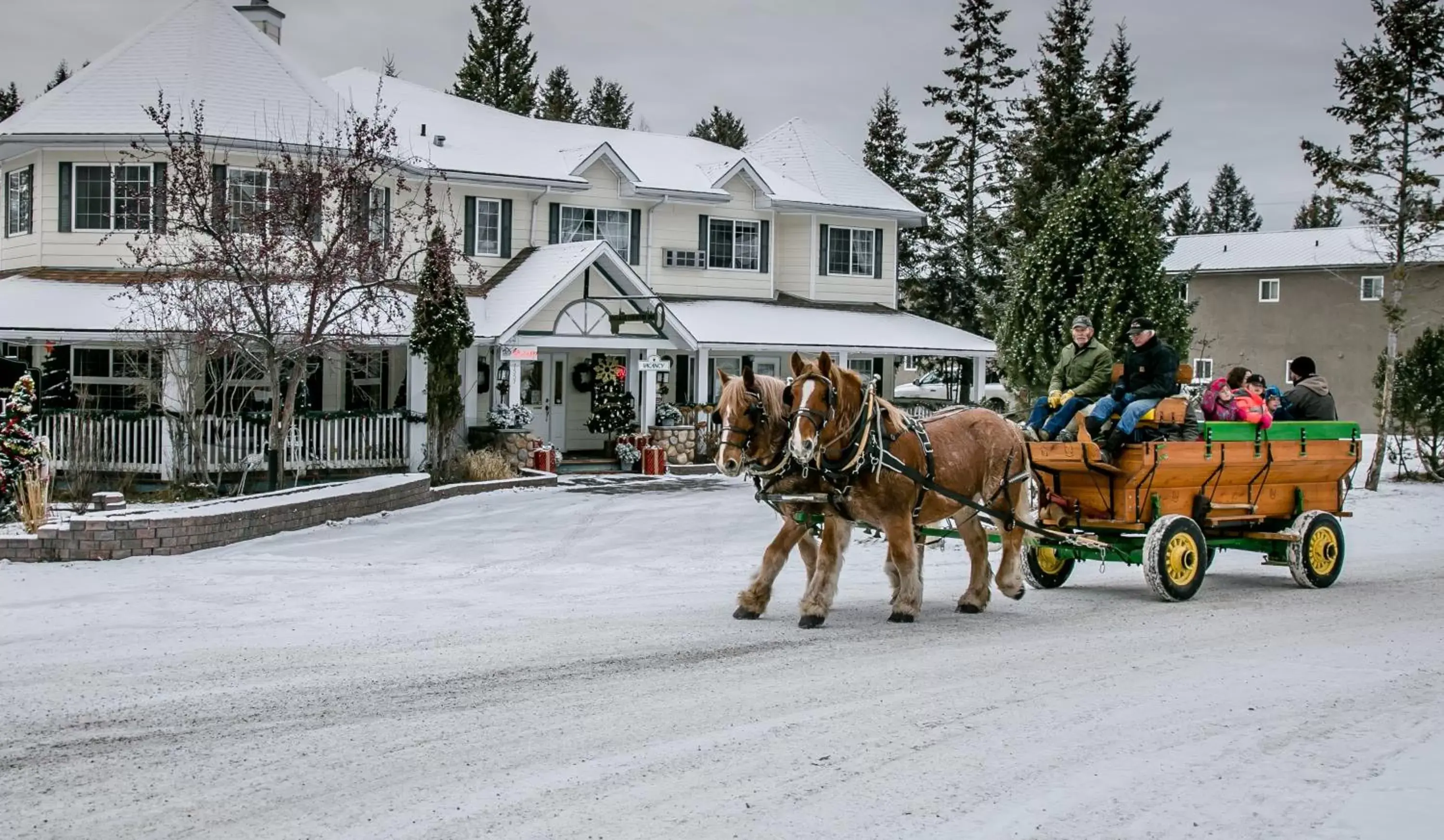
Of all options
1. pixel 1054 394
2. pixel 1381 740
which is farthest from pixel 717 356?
pixel 1381 740

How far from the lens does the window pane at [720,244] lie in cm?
3388

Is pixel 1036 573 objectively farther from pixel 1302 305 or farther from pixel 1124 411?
pixel 1302 305

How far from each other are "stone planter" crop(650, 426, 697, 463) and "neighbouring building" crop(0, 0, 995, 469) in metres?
0.67

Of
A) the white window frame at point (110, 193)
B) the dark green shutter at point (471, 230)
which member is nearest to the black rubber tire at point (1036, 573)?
the white window frame at point (110, 193)

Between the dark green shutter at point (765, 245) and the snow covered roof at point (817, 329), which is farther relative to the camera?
the dark green shutter at point (765, 245)

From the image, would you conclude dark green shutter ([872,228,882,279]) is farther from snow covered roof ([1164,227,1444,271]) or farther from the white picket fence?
the white picket fence

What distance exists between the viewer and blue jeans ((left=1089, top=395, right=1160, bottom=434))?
12.0 metres

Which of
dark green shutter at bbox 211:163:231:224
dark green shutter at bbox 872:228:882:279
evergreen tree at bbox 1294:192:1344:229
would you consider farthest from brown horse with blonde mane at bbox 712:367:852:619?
evergreen tree at bbox 1294:192:1344:229

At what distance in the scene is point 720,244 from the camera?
3403 cm

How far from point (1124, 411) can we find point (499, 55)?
5399 centimetres

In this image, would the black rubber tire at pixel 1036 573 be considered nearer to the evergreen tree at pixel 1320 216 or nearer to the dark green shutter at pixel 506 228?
the dark green shutter at pixel 506 228

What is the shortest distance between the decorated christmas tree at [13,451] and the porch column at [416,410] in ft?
27.4

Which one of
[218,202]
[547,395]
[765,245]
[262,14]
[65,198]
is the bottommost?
[547,395]

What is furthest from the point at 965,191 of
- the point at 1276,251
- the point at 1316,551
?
the point at 1316,551
